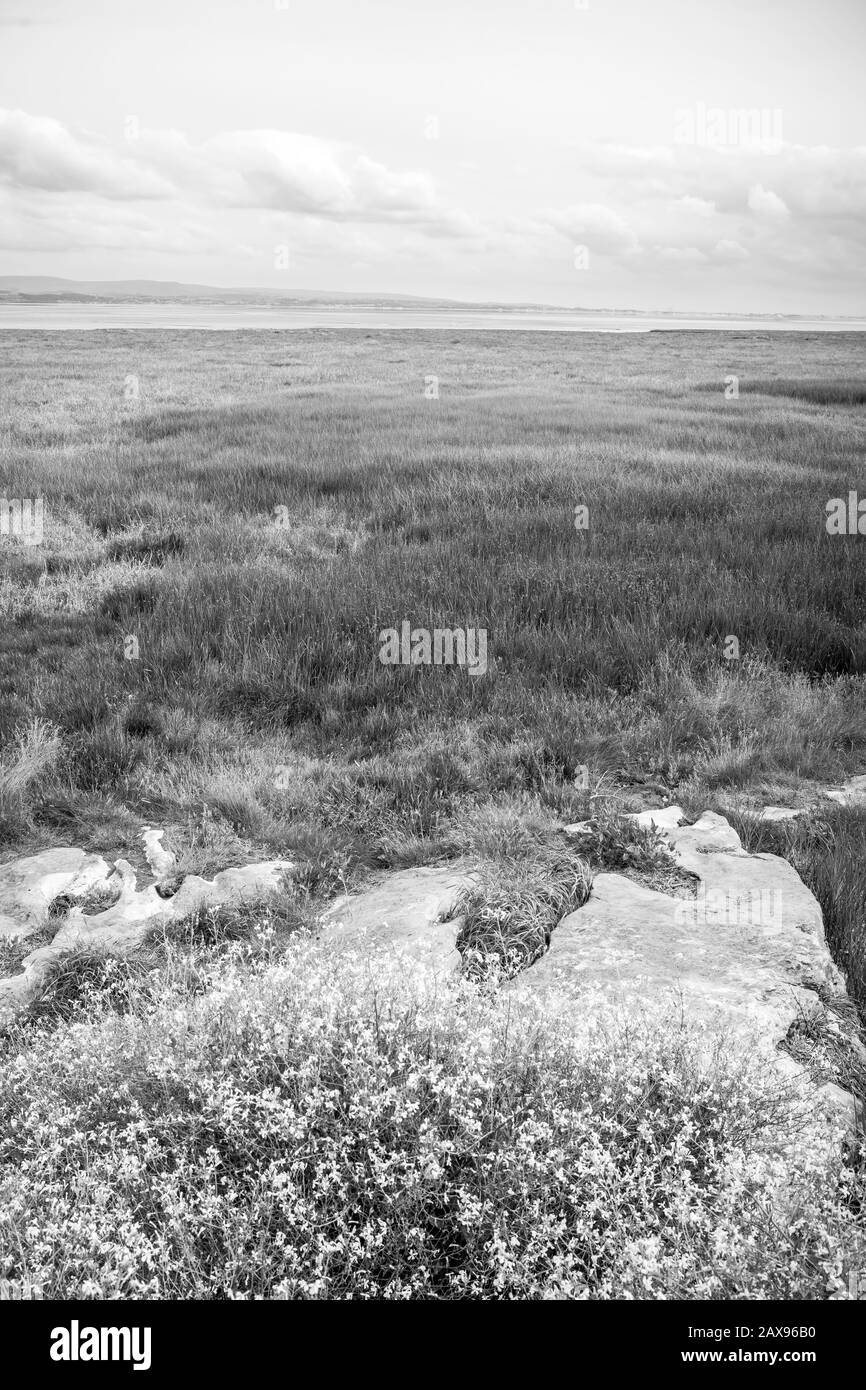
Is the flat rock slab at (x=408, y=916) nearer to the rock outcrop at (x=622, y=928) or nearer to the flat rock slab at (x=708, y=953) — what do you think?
the rock outcrop at (x=622, y=928)

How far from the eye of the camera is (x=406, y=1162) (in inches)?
89.4

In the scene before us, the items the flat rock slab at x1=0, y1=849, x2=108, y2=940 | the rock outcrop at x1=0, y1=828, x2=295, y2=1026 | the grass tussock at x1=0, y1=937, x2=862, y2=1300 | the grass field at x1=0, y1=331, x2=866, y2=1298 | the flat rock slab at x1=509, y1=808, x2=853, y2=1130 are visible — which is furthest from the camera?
the flat rock slab at x1=0, y1=849, x2=108, y2=940

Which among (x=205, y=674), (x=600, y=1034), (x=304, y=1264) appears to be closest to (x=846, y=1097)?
(x=600, y=1034)

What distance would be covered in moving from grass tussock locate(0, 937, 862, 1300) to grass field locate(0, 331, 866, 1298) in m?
0.02

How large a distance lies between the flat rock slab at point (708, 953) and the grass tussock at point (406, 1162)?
304 mm

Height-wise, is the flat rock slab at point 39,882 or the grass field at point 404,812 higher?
the grass field at point 404,812

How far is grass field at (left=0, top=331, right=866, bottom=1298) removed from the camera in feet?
7.23

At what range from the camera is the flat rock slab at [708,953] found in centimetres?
308

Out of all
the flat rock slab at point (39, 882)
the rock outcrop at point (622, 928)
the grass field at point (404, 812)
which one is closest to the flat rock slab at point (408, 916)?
the rock outcrop at point (622, 928)

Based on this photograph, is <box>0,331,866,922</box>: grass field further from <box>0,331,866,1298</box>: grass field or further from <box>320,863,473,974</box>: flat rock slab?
<box>320,863,473,974</box>: flat rock slab

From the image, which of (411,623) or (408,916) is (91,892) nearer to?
(408,916)

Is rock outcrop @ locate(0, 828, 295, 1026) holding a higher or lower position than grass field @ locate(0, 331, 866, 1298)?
lower

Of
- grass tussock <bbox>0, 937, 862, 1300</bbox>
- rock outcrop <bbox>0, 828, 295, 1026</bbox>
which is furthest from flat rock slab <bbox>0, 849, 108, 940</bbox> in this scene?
grass tussock <bbox>0, 937, 862, 1300</bbox>

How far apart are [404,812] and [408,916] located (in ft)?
4.28
